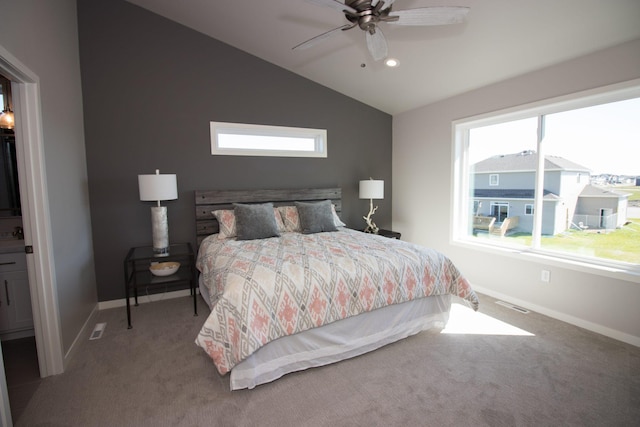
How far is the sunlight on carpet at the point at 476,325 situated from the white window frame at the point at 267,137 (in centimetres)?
272

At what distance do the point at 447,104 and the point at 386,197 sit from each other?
1.67m

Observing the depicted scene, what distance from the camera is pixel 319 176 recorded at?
14.6 ft

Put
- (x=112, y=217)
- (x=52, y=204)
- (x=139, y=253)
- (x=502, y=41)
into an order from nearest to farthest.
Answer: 1. (x=52, y=204)
2. (x=502, y=41)
3. (x=139, y=253)
4. (x=112, y=217)

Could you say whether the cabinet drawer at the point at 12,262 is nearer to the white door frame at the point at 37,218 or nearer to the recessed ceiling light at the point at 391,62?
the white door frame at the point at 37,218

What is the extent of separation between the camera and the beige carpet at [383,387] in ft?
5.78

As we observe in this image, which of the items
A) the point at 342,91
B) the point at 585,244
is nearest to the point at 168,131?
the point at 342,91

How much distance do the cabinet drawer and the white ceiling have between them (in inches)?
109

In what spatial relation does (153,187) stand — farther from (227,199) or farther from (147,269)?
(147,269)

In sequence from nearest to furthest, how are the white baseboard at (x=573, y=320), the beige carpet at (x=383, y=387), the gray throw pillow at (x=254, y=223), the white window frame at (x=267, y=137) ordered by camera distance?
the beige carpet at (x=383, y=387), the white baseboard at (x=573, y=320), the gray throw pillow at (x=254, y=223), the white window frame at (x=267, y=137)

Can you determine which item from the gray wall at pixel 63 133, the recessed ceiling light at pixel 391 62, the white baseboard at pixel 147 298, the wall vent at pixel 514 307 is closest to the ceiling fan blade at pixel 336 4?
the recessed ceiling light at pixel 391 62

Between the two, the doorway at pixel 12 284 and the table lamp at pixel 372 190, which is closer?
the doorway at pixel 12 284

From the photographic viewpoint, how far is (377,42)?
84.1 inches

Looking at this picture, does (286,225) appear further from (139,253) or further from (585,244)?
(585,244)

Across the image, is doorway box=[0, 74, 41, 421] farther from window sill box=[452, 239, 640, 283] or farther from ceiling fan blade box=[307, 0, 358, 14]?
window sill box=[452, 239, 640, 283]
